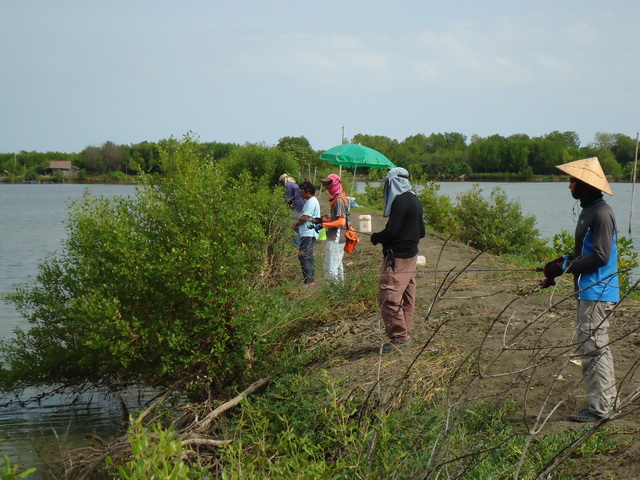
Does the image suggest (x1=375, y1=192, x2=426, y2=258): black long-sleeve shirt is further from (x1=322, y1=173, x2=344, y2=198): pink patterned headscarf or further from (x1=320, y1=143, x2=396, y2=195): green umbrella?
(x1=320, y1=143, x2=396, y2=195): green umbrella

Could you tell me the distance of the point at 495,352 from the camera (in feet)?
23.6

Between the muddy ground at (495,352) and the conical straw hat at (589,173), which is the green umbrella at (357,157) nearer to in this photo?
the muddy ground at (495,352)

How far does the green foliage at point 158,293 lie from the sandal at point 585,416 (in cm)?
343

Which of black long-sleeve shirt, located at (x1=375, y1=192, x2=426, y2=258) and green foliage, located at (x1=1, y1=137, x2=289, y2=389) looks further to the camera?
green foliage, located at (x1=1, y1=137, x2=289, y2=389)

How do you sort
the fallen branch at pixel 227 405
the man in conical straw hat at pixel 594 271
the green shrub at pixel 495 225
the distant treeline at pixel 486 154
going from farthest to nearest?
1. the distant treeline at pixel 486 154
2. the green shrub at pixel 495 225
3. the fallen branch at pixel 227 405
4. the man in conical straw hat at pixel 594 271

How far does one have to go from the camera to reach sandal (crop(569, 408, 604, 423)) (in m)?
5.41

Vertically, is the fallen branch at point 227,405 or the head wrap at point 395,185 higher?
the head wrap at point 395,185

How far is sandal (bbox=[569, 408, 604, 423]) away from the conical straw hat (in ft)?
5.24

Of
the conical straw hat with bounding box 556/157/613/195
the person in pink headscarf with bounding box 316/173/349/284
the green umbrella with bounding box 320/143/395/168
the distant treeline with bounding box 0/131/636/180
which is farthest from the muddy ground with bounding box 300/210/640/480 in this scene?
the distant treeline with bounding box 0/131/636/180

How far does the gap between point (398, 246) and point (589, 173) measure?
2.16 metres

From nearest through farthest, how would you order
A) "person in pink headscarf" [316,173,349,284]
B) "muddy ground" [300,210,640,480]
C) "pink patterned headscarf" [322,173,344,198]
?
"muddy ground" [300,210,640,480] → "person in pink headscarf" [316,173,349,284] → "pink patterned headscarf" [322,173,344,198]

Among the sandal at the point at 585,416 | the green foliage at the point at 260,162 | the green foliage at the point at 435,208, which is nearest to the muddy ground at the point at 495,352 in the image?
the sandal at the point at 585,416

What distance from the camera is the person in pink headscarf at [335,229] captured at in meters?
9.84

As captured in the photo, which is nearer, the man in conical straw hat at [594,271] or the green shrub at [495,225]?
the man in conical straw hat at [594,271]
